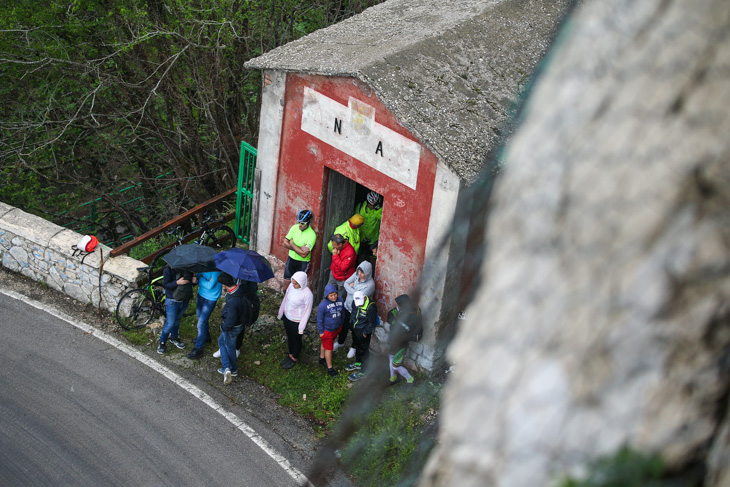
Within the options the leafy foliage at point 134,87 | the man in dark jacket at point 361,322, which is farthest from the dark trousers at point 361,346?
the leafy foliage at point 134,87

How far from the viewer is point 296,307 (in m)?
9.02

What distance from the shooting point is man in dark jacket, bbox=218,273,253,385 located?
8688mm

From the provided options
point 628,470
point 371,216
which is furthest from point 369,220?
point 628,470

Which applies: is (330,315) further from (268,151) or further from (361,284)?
(268,151)

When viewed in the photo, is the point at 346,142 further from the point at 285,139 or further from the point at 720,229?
the point at 720,229

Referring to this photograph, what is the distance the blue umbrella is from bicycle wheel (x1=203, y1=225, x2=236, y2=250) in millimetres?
2888

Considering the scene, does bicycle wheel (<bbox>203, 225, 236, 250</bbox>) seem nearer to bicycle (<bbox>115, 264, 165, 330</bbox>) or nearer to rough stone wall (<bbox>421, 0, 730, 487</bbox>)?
bicycle (<bbox>115, 264, 165, 330</bbox>)

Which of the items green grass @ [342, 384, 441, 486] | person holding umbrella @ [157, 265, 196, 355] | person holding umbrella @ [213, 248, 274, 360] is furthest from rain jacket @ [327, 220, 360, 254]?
green grass @ [342, 384, 441, 486]

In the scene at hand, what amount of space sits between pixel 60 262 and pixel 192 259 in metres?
2.68

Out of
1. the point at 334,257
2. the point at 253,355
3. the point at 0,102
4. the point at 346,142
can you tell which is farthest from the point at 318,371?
the point at 0,102

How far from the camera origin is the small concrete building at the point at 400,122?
824 cm

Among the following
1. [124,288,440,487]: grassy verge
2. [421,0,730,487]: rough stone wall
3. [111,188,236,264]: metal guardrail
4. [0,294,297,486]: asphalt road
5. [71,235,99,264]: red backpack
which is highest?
[421,0,730,487]: rough stone wall

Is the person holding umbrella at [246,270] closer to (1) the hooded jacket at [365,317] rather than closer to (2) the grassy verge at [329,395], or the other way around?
(2) the grassy verge at [329,395]

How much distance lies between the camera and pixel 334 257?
9742 mm
